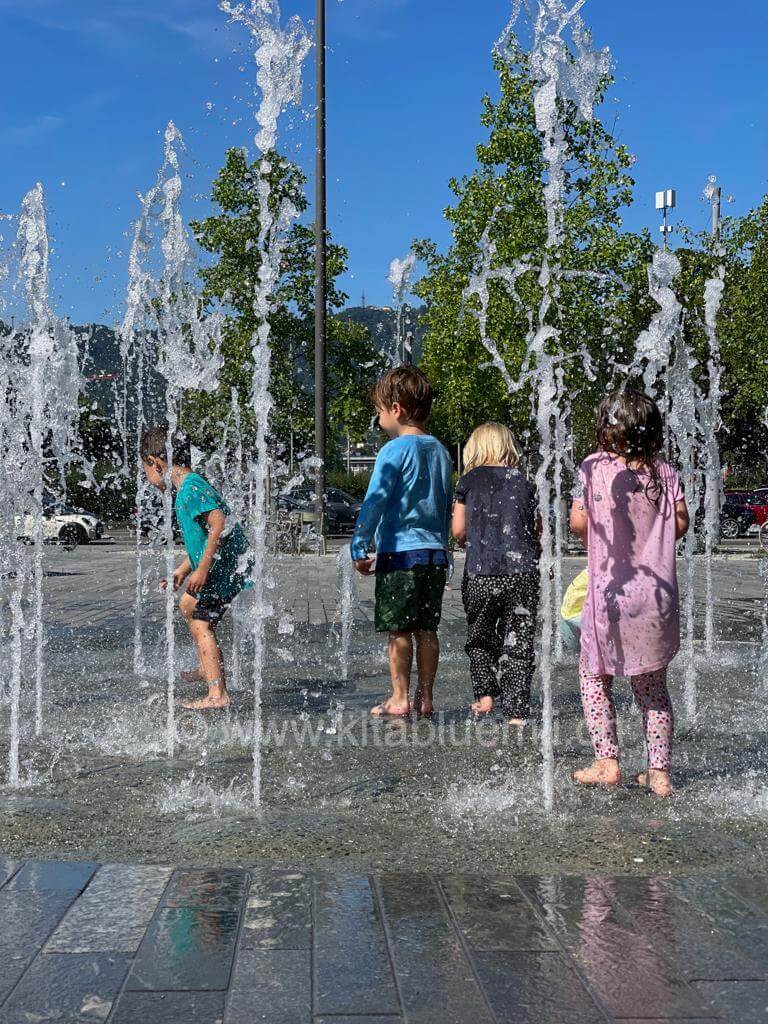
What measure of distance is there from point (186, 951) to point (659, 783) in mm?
2193

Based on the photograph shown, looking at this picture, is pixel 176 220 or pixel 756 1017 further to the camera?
pixel 176 220

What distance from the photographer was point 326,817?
413 cm

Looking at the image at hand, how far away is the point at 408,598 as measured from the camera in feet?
18.7

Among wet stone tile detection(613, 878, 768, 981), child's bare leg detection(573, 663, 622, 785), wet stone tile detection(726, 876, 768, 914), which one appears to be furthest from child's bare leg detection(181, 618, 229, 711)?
wet stone tile detection(726, 876, 768, 914)

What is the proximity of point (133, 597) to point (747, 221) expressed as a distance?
24.7 metres

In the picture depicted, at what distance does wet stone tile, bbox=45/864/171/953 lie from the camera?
9.41ft

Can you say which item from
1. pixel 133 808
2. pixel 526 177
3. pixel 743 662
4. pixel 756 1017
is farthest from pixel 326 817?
pixel 526 177

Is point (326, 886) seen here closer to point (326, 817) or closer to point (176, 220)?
point (326, 817)

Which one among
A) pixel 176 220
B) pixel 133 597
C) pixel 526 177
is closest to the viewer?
pixel 176 220

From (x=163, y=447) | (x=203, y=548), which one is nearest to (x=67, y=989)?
(x=203, y=548)

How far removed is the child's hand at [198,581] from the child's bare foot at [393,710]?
3.50ft

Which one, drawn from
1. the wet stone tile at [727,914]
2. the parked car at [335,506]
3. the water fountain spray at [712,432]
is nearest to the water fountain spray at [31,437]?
the wet stone tile at [727,914]

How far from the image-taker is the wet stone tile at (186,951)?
2631 millimetres

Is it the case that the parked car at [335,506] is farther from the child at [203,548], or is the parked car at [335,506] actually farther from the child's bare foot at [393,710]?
the child's bare foot at [393,710]
